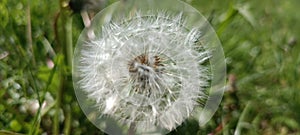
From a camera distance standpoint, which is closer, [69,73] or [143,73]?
[143,73]

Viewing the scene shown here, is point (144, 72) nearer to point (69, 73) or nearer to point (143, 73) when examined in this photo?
point (143, 73)

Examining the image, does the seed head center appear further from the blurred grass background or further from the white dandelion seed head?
the blurred grass background

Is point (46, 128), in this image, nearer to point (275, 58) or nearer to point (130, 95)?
point (130, 95)

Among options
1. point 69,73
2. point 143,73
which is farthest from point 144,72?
point 69,73

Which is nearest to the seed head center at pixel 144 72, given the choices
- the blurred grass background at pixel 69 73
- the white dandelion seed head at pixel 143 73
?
the white dandelion seed head at pixel 143 73

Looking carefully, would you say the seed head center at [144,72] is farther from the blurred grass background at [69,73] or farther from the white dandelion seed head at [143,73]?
the blurred grass background at [69,73]

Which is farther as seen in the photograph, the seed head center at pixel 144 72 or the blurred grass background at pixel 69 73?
the blurred grass background at pixel 69 73
